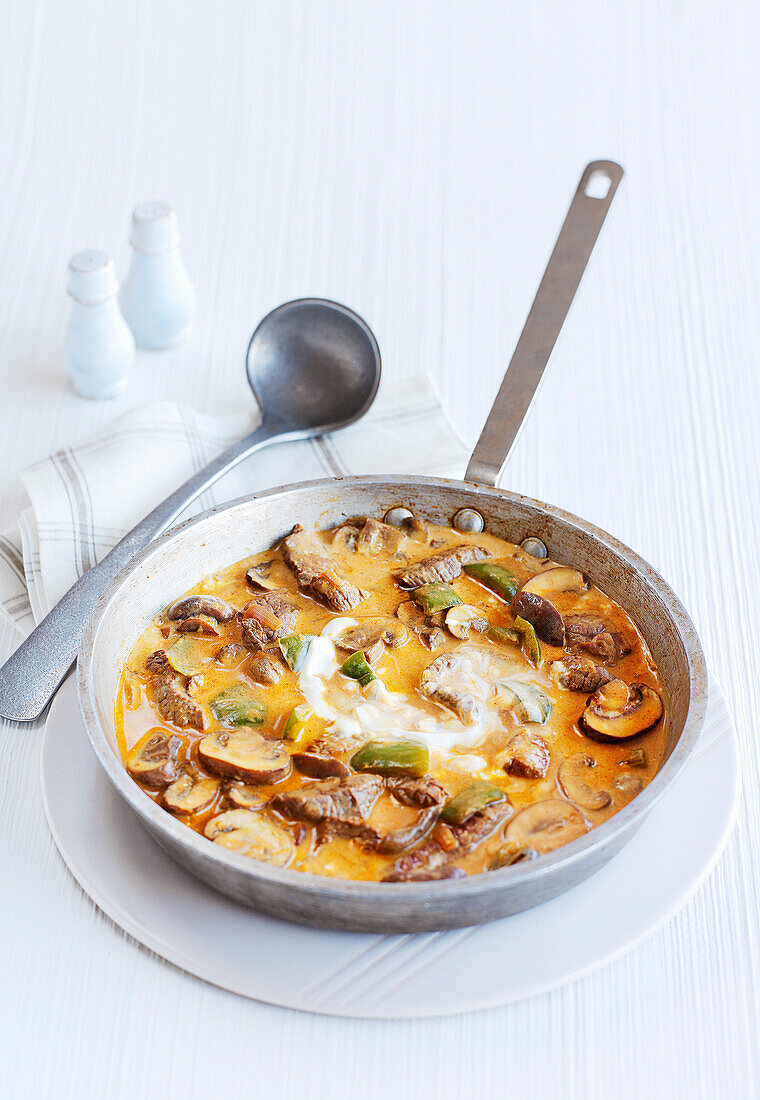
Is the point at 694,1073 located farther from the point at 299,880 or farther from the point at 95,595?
the point at 95,595

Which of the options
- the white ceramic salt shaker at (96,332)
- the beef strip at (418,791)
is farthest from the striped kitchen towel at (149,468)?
the beef strip at (418,791)

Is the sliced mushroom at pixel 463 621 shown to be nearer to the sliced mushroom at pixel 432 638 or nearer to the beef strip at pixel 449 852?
the sliced mushroom at pixel 432 638

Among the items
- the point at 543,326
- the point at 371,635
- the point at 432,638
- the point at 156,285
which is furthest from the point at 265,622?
the point at 156,285

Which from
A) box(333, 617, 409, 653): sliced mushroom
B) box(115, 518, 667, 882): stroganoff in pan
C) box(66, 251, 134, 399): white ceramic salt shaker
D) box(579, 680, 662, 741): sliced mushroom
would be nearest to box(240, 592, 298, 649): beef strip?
box(115, 518, 667, 882): stroganoff in pan

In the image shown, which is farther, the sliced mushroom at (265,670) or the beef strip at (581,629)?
the beef strip at (581,629)

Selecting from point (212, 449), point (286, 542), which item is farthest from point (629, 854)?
point (212, 449)
